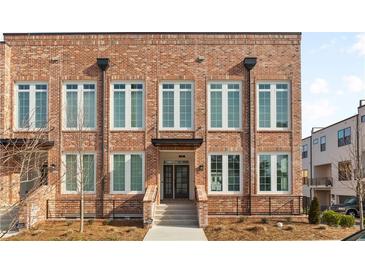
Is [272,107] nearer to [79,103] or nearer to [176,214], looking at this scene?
[176,214]

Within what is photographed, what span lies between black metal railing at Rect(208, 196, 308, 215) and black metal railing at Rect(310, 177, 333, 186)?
25.0 metres

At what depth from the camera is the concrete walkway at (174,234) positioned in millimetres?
14005

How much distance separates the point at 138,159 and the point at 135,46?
18.5ft

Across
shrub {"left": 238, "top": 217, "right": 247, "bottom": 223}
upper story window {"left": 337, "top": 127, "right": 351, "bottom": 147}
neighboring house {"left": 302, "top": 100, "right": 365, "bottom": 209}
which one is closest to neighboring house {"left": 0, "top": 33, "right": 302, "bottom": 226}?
shrub {"left": 238, "top": 217, "right": 247, "bottom": 223}

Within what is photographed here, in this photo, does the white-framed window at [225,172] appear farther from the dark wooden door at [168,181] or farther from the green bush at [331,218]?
the green bush at [331,218]

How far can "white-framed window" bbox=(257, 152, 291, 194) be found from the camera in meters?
19.2

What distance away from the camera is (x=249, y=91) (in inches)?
758

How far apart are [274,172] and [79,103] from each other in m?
10.3

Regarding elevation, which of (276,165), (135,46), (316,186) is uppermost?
(135,46)

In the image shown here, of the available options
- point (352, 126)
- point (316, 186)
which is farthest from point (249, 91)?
point (316, 186)

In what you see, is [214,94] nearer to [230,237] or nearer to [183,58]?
[183,58]

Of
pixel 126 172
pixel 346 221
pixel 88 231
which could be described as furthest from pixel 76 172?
pixel 346 221

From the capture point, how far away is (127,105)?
19.4 meters

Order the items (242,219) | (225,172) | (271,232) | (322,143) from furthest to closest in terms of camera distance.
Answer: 1. (322,143)
2. (225,172)
3. (242,219)
4. (271,232)
